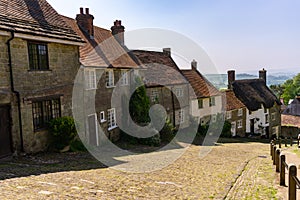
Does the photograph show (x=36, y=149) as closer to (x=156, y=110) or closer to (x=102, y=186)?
(x=102, y=186)

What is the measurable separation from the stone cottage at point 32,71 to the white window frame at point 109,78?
11.6 ft

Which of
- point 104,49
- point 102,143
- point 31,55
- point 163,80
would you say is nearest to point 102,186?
point 31,55

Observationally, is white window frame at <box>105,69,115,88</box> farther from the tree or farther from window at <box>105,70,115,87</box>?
the tree

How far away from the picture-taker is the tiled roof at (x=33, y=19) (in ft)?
38.7

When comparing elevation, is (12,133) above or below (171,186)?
above

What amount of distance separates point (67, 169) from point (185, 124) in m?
22.4

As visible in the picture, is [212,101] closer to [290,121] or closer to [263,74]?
[263,74]

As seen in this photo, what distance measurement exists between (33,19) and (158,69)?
1743cm

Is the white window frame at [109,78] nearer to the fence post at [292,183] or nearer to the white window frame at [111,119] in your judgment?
the white window frame at [111,119]

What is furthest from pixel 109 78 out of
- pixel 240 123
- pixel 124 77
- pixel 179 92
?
pixel 240 123

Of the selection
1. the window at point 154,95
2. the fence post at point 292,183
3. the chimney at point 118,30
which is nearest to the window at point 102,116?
the window at point 154,95

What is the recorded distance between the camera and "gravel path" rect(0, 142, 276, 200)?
282 inches

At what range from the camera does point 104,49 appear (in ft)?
70.1

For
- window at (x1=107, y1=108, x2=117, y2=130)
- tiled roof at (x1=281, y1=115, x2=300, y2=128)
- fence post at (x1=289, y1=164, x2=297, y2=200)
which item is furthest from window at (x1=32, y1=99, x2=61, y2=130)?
tiled roof at (x1=281, y1=115, x2=300, y2=128)
